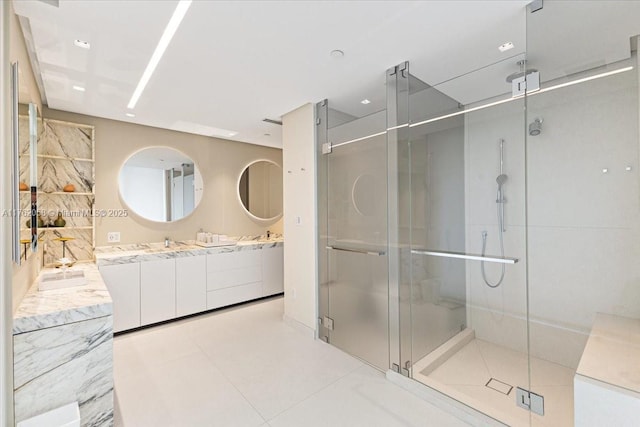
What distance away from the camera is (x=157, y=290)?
3.44 m

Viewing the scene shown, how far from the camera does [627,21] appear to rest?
1535 millimetres

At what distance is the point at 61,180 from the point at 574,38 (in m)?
4.61

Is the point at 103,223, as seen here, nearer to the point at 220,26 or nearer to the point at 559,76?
the point at 220,26

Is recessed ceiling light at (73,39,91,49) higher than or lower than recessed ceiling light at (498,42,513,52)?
higher

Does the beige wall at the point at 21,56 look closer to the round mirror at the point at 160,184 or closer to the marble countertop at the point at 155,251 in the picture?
the round mirror at the point at 160,184

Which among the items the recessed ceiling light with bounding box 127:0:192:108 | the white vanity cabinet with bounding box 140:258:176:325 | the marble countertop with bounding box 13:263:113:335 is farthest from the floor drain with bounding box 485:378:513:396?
the white vanity cabinet with bounding box 140:258:176:325

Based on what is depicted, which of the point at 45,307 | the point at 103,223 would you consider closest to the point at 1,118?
the point at 45,307

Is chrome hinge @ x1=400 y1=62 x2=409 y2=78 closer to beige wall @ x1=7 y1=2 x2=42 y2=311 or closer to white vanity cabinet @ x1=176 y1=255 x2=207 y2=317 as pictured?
beige wall @ x1=7 y1=2 x2=42 y2=311

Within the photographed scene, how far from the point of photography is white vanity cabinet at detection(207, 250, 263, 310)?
387 cm

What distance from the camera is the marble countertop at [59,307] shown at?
1.63 meters

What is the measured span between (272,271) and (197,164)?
1.91 meters

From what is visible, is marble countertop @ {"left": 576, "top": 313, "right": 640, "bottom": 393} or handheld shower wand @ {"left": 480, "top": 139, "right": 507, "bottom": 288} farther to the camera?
handheld shower wand @ {"left": 480, "top": 139, "right": 507, "bottom": 288}

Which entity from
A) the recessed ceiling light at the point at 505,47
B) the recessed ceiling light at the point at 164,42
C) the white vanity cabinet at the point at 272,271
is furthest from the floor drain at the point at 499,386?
the recessed ceiling light at the point at 164,42

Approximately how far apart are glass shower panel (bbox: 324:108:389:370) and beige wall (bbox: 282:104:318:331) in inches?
8.3
